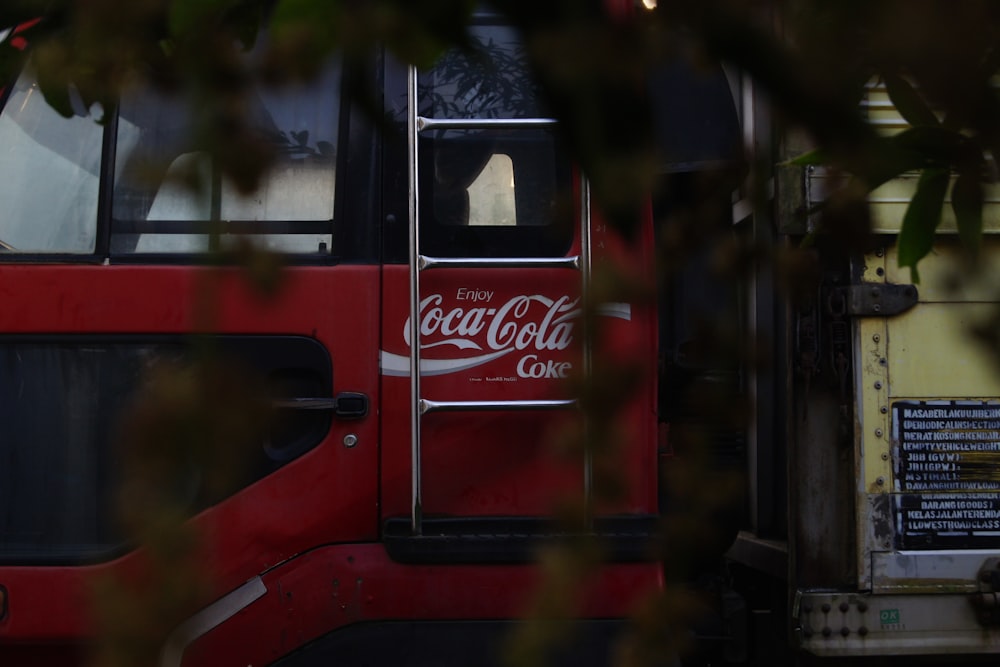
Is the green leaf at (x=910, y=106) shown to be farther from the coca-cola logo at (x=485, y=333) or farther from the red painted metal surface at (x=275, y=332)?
the red painted metal surface at (x=275, y=332)

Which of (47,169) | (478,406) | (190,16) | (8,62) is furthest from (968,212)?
(47,169)

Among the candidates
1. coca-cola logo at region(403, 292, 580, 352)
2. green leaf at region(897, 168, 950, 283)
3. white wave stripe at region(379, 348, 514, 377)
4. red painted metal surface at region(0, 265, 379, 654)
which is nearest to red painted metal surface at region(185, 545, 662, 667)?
red painted metal surface at region(0, 265, 379, 654)

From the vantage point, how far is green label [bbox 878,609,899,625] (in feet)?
10.3

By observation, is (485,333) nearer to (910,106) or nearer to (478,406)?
(478,406)

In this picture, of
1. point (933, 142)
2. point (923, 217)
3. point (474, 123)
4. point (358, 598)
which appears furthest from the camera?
point (474, 123)

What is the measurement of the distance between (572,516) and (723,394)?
15 cm

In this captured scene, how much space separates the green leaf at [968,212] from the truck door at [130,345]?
2.04 m

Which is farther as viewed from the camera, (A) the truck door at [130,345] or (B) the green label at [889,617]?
(B) the green label at [889,617]

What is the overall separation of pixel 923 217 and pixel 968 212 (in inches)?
5.8

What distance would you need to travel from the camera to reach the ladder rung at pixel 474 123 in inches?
115

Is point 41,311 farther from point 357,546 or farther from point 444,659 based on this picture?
point 444,659

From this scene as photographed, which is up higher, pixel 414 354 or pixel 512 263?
pixel 512 263

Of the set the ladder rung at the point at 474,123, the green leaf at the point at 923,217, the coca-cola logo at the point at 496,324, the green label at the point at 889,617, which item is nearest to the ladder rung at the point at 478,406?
the coca-cola logo at the point at 496,324

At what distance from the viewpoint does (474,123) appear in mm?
2932
